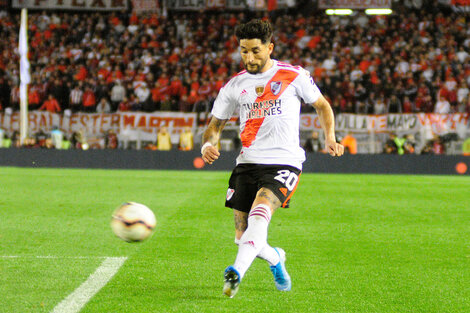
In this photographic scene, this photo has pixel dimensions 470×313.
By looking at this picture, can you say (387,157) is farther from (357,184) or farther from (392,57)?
(392,57)

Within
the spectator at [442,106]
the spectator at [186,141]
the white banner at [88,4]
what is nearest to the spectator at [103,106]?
the spectator at [186,141]

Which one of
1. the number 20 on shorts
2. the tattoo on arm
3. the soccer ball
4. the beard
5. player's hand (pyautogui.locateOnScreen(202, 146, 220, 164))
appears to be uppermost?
the beard

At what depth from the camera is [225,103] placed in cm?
541

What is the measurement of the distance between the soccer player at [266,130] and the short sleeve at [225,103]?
0.06ft

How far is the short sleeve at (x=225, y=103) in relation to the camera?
537 centimetres

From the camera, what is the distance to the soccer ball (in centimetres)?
524

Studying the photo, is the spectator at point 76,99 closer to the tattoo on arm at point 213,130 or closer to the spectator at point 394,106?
the spectator at point 394,106

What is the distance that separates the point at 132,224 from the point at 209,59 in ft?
75.7

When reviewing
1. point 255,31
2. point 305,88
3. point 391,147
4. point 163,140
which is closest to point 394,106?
point 391,147

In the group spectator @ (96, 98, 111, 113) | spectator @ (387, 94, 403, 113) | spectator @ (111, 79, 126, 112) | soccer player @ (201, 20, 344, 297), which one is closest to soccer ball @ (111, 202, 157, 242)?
soccer player @ (201, 20, 344, 297)

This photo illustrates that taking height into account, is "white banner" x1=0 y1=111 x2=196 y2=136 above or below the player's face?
below

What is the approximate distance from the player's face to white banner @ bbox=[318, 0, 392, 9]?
24.8 meters

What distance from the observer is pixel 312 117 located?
75.3 ft

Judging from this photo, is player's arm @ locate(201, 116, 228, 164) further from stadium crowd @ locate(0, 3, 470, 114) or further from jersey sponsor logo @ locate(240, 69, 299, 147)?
stadium crowd @ locate(0, 3, 470, 114)
